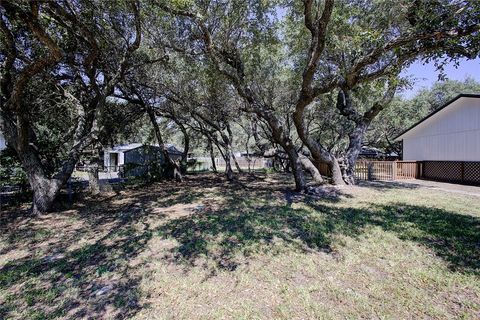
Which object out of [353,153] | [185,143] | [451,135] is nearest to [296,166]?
[353,153]


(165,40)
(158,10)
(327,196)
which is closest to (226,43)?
(165,40)

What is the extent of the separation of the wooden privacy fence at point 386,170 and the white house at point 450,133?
1.16 metres

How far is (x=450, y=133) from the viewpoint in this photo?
40.4 feet

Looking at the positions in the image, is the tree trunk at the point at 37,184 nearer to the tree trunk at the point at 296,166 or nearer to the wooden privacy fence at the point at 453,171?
the tree trunk at the point at 296,166

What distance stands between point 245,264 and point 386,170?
40.9 ft

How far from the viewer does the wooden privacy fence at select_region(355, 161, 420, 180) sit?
12914 millimetres

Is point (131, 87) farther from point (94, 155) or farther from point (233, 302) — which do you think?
point (233, 302)

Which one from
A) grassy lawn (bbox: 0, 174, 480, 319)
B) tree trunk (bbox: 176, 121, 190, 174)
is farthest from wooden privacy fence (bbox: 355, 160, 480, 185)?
tree trunk (bbox: 176, 121, 190, 174)

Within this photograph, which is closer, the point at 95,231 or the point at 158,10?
the point at 95,231

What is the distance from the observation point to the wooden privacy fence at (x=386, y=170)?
42.4 feet

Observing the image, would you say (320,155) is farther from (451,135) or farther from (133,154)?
(133,154)

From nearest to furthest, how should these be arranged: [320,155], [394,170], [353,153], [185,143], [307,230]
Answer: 1. [307,230]
2. [320,155]
3. [353,153]
4. [394,170]
5. [185,143]

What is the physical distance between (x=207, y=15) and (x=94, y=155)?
17.7ft

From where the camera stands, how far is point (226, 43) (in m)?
8.02
